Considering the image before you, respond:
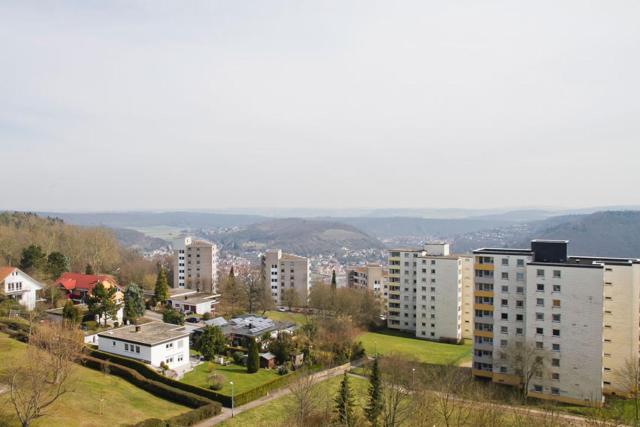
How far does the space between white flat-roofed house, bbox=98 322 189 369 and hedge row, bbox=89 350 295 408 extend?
1.09 metres

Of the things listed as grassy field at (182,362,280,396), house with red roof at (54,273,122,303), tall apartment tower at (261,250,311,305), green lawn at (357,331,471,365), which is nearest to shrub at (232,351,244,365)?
grassy field at (182,362,280,396)

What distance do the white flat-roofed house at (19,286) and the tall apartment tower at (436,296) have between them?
51.3 metres

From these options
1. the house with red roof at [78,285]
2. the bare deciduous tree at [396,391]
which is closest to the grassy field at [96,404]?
the bare deciduous tree at [396,391]

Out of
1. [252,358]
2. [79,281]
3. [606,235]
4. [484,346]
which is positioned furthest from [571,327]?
[606,235]

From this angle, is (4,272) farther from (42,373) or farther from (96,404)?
(42,373)

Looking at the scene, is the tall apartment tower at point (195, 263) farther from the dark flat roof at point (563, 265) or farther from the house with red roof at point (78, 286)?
the dark flat roof at point (563, 265)

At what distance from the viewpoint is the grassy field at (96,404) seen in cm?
Answer: 2747

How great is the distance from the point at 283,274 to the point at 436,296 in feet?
111

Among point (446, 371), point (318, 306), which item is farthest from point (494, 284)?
point (318, 306)

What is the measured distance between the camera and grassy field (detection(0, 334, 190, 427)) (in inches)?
1081

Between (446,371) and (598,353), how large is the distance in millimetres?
13929

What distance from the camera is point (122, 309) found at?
Result: 55.3m

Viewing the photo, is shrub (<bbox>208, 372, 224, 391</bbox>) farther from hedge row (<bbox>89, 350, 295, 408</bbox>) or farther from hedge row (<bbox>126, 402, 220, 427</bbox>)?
hedge row (<bbox>126, 402, 220, 427</bbox>)

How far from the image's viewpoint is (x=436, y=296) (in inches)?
2618
